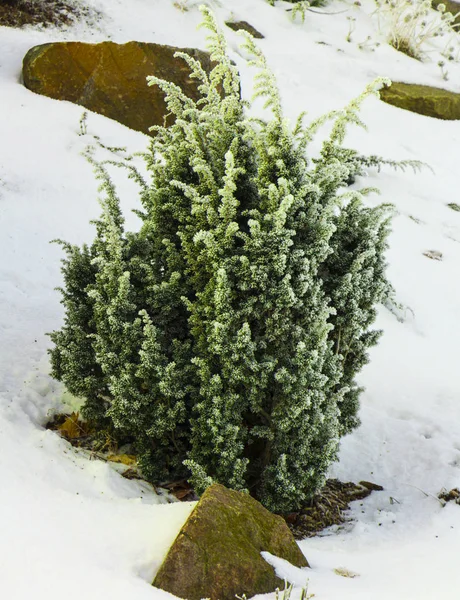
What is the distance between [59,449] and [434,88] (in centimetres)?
921

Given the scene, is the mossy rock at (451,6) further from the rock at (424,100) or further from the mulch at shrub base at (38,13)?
the mulch at shrub base at (38,13)

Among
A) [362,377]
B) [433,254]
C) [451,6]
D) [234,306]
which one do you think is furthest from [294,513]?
[451,6]

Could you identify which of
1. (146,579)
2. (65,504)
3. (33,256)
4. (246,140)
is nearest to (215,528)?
(146,579)

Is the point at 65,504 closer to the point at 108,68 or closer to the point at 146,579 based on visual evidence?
the point at 146,579

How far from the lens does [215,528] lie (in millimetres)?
2395

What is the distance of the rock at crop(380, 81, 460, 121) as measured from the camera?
9.67m

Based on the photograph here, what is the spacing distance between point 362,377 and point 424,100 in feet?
20.7

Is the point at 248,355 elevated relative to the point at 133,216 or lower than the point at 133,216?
elevated

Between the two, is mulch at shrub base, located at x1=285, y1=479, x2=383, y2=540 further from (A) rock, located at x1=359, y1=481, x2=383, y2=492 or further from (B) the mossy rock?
(B) the mossy rock

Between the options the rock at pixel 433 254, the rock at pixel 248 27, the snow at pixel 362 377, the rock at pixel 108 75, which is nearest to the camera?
the snow at pixel 362 377

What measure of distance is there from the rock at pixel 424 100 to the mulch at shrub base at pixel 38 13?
5200 mm

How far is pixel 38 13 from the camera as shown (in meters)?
8.95

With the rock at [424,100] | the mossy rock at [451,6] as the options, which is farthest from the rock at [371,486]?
the mossy rock at [451,6]

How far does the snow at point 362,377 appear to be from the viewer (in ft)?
8.02
